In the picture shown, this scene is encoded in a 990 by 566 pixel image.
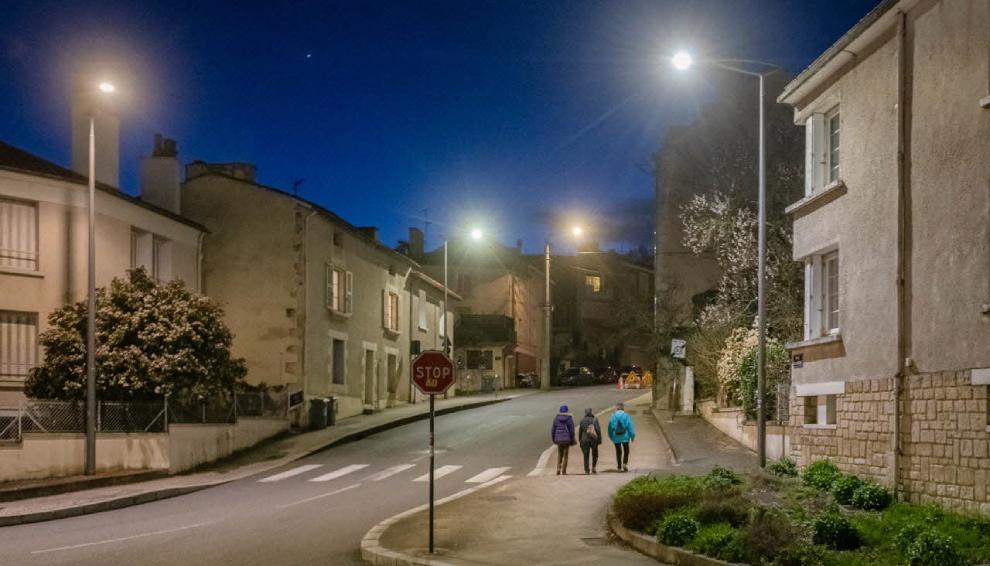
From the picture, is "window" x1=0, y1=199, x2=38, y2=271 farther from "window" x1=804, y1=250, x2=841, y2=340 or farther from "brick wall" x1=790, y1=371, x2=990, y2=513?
"brick wall" x1=790, y1=371, x2=990, y2=513

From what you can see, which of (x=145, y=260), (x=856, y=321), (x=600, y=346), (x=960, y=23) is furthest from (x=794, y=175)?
(x=600, y=346)

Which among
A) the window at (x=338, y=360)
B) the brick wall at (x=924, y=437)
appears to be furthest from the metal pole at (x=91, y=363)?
the brick wall at (x=924, y=437)

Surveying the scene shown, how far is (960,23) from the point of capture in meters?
12.6

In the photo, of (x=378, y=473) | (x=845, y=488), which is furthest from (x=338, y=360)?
(x=845, y=488)

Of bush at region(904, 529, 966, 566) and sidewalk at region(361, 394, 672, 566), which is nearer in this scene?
bush at region(904, 529, 966, 566)

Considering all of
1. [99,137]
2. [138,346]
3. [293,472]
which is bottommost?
[293,472]

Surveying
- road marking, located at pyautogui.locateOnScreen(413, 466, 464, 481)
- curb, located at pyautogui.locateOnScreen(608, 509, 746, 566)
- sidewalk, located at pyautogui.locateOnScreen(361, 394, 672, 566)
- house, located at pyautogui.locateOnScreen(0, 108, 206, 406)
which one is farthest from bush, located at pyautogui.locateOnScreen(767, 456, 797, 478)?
house, located at pyautogui.locateOnScreen(0, 108, 206, 406)

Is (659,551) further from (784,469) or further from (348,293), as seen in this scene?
(348,293)

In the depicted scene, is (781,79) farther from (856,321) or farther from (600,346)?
(600,346)

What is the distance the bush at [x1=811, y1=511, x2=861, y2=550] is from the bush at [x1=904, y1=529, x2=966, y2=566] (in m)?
1.09

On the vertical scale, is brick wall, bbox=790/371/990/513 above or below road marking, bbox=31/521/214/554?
above

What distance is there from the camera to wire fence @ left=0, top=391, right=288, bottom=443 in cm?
1978

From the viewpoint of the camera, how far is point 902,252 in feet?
44.9

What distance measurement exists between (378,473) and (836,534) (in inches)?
545
